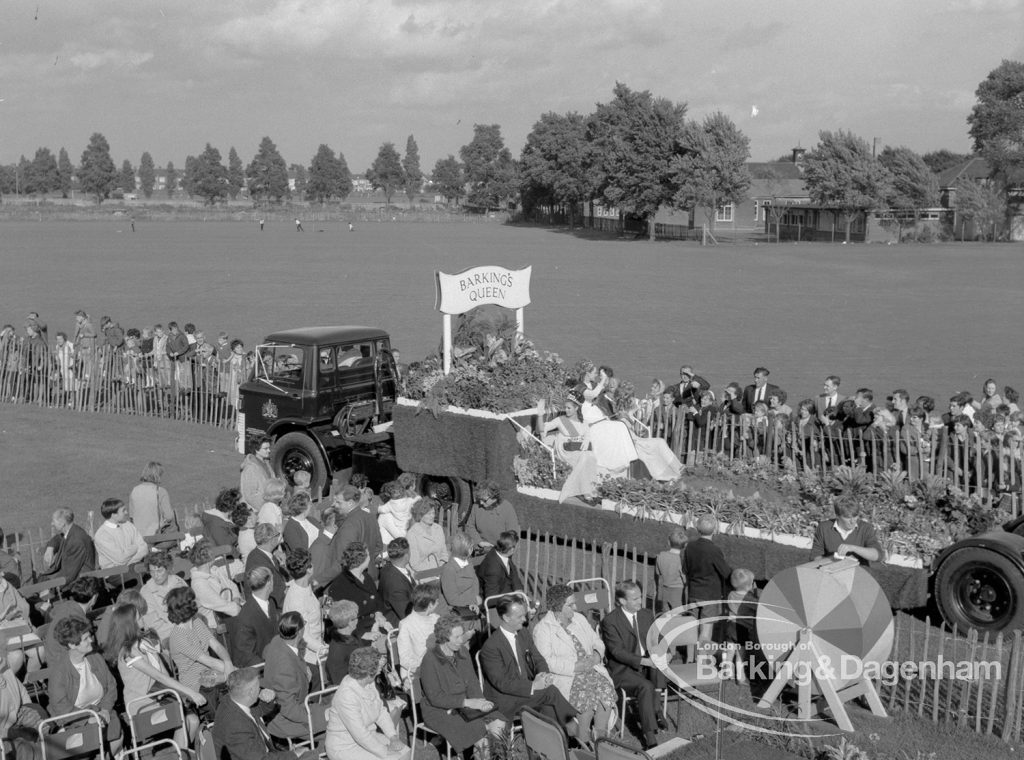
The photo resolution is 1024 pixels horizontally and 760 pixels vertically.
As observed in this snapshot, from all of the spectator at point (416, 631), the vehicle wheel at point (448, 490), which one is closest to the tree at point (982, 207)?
the vehicle wheel at point (448, 490)

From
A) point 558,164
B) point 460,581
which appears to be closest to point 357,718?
point 460,581

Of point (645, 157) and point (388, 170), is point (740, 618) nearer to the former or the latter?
point (645, 157)

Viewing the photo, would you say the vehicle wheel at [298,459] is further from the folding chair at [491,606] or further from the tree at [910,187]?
the tree at [910,187]

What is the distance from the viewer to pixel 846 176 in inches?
2953

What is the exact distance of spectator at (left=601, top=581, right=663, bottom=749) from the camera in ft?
24.8

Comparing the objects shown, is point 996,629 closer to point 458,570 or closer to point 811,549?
point 811,549

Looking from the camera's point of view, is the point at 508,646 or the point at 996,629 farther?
the point at 996,629

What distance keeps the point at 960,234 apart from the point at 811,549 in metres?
75.2

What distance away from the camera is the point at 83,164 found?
578ft

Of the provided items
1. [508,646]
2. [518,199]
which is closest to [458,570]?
[508,646]

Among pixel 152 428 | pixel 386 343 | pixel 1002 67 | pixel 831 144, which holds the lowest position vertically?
pixel 152 428

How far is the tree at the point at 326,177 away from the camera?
184500mm

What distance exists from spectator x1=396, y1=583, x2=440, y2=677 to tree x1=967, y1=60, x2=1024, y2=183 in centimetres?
7885

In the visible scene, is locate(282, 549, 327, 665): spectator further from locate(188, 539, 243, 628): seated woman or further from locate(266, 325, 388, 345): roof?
locate(266, 325, 388, 345): roof
